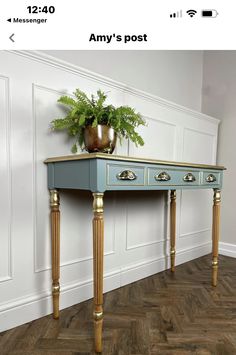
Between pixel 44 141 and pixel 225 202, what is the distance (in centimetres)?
227

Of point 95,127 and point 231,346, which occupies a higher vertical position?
point 95,127

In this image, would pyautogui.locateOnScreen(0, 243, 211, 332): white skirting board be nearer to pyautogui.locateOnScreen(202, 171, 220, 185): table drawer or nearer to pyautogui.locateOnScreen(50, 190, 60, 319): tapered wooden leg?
pyautogui.locateOnScreen(50, 190, 60, 319): tapered wooden leg

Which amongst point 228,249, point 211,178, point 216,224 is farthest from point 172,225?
point 228,249

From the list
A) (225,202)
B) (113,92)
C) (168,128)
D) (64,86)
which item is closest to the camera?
(64,86)

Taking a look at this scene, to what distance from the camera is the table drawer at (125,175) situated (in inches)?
52.7

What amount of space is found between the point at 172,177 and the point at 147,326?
890mm

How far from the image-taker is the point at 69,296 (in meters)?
1.79

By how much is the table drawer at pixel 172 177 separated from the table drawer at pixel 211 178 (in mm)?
82
